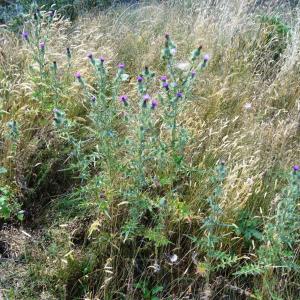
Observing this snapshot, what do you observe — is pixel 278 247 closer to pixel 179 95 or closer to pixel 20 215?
pixel 179 95

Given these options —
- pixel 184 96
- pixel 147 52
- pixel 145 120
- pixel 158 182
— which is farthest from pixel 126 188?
pixel 147 52

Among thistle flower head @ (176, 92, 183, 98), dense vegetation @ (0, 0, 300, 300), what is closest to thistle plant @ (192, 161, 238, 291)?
dense vegetation @ (0, 0, 300, 300)

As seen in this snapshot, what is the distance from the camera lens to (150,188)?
2.69m

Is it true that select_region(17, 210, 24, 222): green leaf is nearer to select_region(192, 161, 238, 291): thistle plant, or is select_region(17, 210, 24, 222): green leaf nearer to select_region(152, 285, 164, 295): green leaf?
select_region(152, 285, 164, 295): green leaf

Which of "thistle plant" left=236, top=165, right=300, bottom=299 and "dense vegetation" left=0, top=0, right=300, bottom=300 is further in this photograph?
"dense vegetation" left=0, top=0, right=300, bottom=300

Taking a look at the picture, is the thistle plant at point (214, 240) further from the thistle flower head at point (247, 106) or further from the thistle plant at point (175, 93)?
the thistle flower head at point (247, 106)

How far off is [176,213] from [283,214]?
1.94 feet

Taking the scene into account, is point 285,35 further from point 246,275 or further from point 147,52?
point 246,275

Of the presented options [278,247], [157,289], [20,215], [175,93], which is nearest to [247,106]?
[175,93]

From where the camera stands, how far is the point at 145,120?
2324mm

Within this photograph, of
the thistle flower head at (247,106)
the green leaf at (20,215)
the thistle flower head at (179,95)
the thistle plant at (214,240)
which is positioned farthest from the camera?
the thistle flower head at (247,106)

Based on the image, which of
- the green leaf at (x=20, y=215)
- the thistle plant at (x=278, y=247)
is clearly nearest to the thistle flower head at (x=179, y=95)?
the thistle plant at (x=278, y=247)

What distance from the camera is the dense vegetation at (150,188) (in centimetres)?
236

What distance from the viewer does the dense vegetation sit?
92.7 inches
